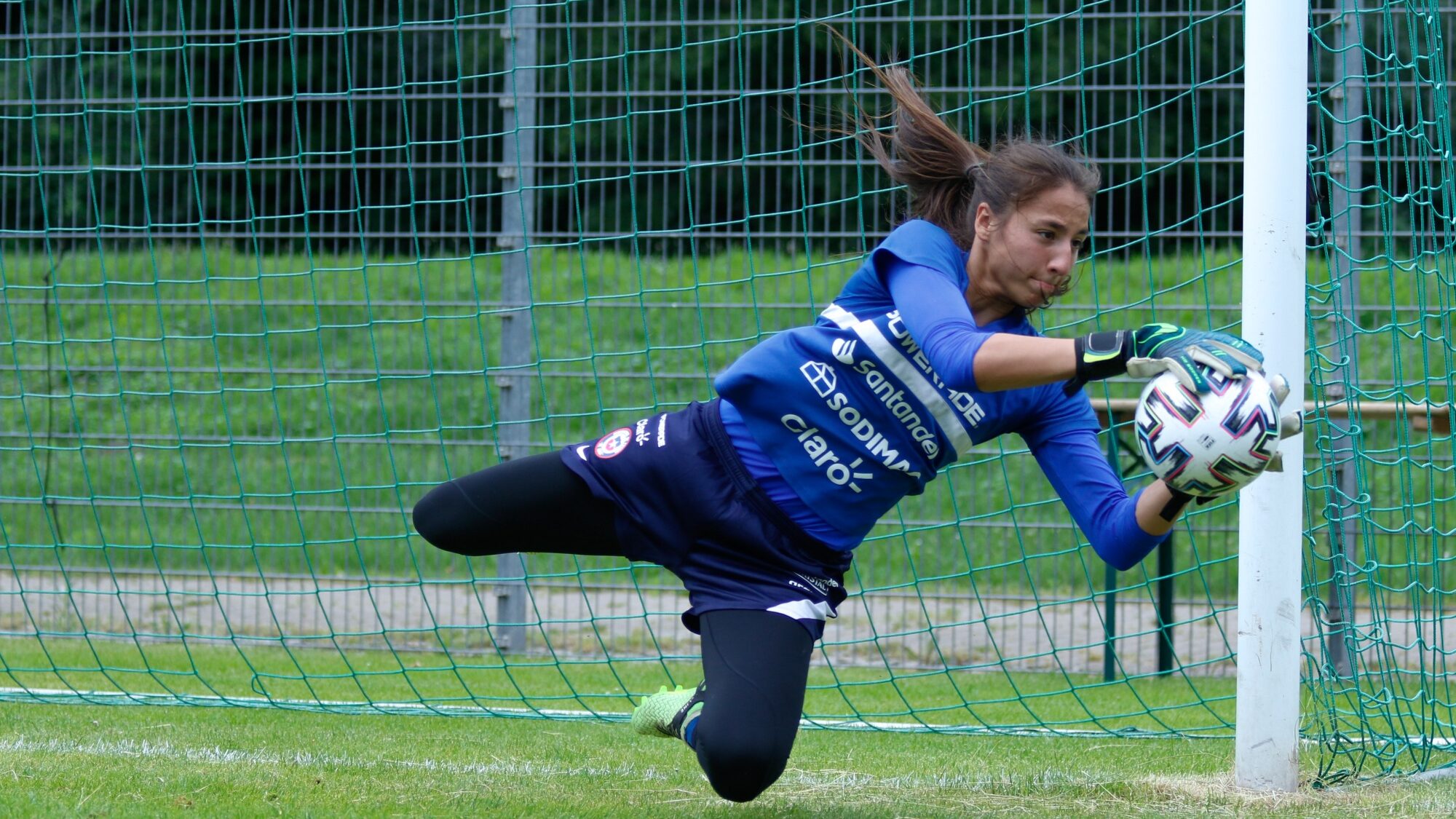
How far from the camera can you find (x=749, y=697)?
311 cm

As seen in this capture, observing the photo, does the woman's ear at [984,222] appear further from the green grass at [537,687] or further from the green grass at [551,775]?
the green grass at [537,687]

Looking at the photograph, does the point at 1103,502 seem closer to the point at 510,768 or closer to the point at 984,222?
the point at 984,222

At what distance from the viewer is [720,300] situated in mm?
6816

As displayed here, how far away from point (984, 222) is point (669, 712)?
132cm

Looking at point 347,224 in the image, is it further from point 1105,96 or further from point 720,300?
point 1105,96

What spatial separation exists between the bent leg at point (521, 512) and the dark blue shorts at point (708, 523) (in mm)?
44

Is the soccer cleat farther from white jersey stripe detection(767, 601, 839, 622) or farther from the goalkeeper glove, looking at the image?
the goalkeeper glove

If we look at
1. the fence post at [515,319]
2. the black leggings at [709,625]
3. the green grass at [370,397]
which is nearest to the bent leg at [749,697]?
the black leggings at [709,625]

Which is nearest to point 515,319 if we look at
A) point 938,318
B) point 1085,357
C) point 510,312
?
point 510,312

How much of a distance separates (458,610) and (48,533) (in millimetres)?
2151

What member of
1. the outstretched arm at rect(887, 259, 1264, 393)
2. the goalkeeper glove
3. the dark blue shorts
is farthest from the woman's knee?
the goalkeeper glove

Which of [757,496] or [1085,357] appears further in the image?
[757,496]

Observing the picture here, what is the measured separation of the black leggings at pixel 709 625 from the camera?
308 cm

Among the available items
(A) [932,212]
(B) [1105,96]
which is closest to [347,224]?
(B) [1105,96]
